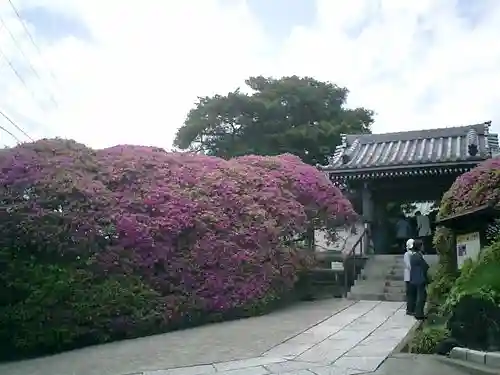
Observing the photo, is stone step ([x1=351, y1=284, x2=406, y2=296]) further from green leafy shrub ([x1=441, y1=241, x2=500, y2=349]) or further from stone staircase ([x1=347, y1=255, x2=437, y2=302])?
green leafy shrub ([x1=441, y1=241, x2=500, y2=349])

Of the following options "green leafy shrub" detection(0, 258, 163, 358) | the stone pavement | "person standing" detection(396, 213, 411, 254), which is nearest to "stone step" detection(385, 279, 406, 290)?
the stone pavement

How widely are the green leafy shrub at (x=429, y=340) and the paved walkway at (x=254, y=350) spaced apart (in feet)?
1.26

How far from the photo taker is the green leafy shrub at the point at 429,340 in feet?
23.3

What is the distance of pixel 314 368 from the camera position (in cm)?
650

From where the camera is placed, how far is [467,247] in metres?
8.59

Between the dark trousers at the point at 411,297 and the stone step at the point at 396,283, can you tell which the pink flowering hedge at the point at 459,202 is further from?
the stone step at the point at 396,283

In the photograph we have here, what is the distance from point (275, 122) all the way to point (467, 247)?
71.2 ft

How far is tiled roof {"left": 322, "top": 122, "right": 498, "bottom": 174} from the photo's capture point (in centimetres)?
1625

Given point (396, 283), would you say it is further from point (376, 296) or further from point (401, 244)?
point (401, 244)

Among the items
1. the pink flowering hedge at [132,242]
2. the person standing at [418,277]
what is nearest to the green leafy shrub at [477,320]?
the person standing at [418,277]

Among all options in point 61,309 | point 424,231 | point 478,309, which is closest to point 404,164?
point 424,231

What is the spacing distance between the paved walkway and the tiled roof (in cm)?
703

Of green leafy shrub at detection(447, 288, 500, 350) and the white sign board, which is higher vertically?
the white sign board

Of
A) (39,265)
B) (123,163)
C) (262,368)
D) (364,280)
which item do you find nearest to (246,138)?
(364,280)
